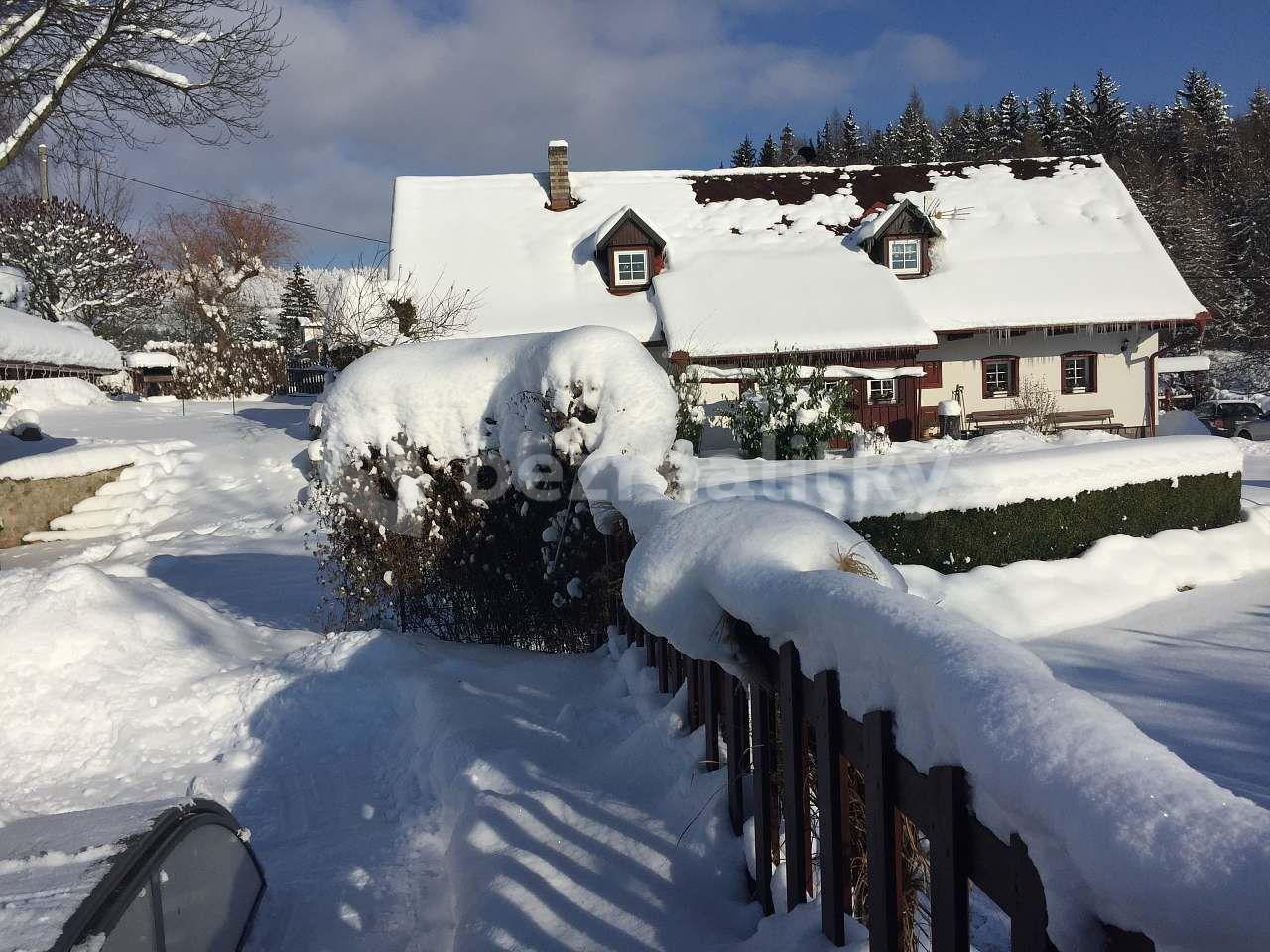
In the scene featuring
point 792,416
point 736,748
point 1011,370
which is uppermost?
point 1011,370

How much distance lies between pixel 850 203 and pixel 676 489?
66.2ft

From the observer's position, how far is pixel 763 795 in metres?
2.90

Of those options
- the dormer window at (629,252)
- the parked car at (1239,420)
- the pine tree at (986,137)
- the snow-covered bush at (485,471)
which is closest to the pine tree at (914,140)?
the pine tree at (986,137)

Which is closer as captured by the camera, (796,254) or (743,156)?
(796,254)

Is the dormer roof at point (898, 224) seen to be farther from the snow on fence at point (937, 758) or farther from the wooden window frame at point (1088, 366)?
the snow on fence at point (937, 758)

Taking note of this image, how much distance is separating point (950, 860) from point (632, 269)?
67.6 feet

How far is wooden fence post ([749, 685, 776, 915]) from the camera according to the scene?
9.37ft

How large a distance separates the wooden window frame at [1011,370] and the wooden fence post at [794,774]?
68.0 feet

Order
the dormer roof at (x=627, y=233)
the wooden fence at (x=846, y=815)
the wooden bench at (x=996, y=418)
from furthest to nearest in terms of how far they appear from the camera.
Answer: the dormer roof at (x=627, y=233) → the wooden bench at (x=996, y=418) → the wooden fence at (x=846, y=815)

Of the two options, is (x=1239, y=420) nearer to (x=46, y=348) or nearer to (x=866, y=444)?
(x=866, y=444)

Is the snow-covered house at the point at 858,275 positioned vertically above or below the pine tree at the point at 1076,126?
below

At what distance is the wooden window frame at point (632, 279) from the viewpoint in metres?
21.2

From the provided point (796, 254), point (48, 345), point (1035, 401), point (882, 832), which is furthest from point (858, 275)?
point (882, 832)

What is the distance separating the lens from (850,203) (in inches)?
947
